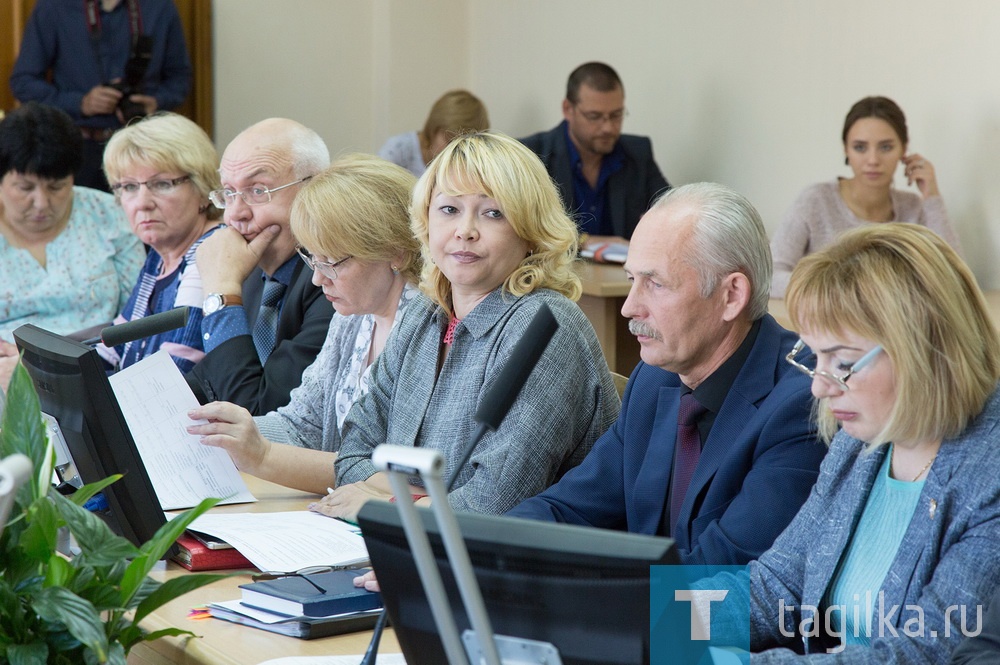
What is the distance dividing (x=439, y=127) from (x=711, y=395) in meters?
4.37

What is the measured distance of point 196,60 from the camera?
259 inches

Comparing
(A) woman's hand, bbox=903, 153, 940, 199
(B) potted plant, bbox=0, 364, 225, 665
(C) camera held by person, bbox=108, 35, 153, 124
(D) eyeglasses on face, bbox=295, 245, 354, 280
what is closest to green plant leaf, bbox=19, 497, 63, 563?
(B) potted plant, bbox=0, 364, 225, 665

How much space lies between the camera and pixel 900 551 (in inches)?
55.5

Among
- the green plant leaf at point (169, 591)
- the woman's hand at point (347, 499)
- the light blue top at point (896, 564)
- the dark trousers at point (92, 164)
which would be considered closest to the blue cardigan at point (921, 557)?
the light blue top at point (896, 564)

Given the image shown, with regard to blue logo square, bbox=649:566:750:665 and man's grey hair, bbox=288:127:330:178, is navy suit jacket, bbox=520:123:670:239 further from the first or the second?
blue logo square, bbox=649:566:750:665

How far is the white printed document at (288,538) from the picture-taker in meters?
1.74

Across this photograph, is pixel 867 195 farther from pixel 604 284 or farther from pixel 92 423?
pixel 92 423

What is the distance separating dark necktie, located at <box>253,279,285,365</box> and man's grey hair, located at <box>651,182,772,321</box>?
139 cm

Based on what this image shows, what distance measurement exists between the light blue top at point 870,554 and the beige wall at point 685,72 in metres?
3.46

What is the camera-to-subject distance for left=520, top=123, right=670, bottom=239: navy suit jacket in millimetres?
5820

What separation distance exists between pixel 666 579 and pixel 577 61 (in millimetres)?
5772

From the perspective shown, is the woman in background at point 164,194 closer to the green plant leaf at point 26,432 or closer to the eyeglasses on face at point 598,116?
the green plant leaf at point 26,432

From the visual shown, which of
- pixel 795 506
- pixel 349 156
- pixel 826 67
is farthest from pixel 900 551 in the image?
pixel 826 67

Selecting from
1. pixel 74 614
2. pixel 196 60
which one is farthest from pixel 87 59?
pixel 74 614
